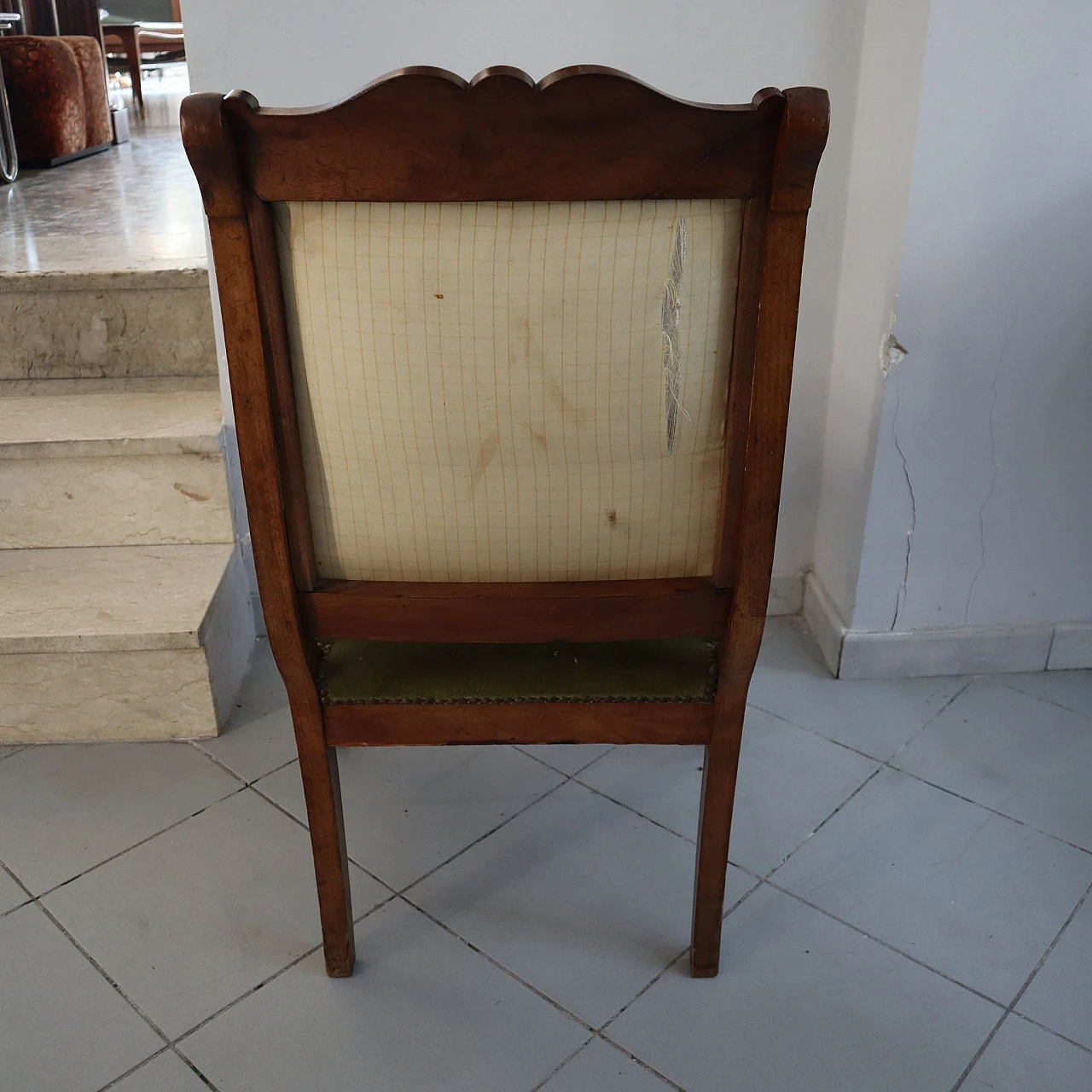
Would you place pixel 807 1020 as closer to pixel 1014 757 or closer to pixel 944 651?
pixel 1014 757

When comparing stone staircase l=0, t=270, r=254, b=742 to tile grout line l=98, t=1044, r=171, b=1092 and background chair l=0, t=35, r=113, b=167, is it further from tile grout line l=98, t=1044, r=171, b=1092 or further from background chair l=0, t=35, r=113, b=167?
background chair l=0, t=35, r=113, b=167

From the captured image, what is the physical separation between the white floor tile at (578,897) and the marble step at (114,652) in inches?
21.7

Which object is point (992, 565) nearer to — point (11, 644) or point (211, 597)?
point (211, 597)

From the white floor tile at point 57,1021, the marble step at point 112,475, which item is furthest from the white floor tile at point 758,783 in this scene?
the marble step at point 112,475

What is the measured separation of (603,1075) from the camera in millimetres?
1159

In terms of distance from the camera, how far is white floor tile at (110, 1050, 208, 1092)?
115cm

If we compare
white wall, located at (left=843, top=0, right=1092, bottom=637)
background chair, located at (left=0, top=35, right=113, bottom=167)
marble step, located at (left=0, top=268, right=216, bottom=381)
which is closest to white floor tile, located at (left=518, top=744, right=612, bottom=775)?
white wall, located at (left=843, top=0, right=1092, bottom=637)

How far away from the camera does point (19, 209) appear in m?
2.73

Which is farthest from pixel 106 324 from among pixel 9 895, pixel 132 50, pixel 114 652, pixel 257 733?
pixel 132 50

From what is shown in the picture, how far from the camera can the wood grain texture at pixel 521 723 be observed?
115 cm

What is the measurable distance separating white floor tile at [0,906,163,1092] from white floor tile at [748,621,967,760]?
1097 millimetres

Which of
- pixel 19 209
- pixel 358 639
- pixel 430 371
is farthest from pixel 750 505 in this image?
pixel 19 209

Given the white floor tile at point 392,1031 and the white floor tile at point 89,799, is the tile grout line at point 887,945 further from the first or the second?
the white floor tile at point 89,799

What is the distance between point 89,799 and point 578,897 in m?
0.78
